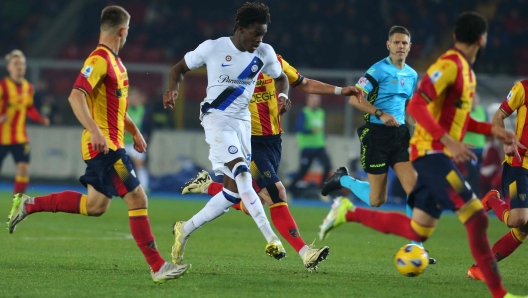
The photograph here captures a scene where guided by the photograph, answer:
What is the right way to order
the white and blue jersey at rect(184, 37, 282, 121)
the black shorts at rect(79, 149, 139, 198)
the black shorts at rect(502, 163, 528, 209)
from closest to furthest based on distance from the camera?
the black shorts at rect(79, 149, 139, 198)
the white and blue jersey at rect(184, 37, 282, 121)
the black shorts at rect(502, 163, 528, 209)

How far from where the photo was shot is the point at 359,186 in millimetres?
9172

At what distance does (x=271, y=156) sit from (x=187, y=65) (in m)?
1.51

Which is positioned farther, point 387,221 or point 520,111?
point 520,111

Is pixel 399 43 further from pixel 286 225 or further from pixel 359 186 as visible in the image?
pixel 286 225

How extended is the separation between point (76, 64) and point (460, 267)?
14514 mm

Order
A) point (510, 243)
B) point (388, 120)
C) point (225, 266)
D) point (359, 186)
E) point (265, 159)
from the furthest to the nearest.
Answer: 1. point (359, 186)
2. point (265, 159)
3. point (388, 120)
4. point (225, 266)
5. point (510, 243)

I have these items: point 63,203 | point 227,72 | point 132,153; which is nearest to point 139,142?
point 63,203

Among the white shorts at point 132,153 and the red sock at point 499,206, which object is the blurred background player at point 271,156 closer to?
the red sock at point 499,206

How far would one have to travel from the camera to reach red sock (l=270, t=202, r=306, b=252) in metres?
7.88

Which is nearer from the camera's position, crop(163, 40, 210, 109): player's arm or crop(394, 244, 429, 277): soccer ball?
crop(394, 244, 429, 277): soccer ball

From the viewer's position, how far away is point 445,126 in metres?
6.17

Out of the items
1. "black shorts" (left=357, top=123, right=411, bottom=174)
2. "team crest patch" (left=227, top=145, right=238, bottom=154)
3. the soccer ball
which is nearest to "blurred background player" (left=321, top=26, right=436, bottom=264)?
"black shorts" (left=357, top=123, right=411, bottom=174)

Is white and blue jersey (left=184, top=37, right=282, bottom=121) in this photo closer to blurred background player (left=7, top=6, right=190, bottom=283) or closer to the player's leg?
blurred background player (left=7, top=6, right=190, bottom=283)

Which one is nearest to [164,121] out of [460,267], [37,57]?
[37,57]
